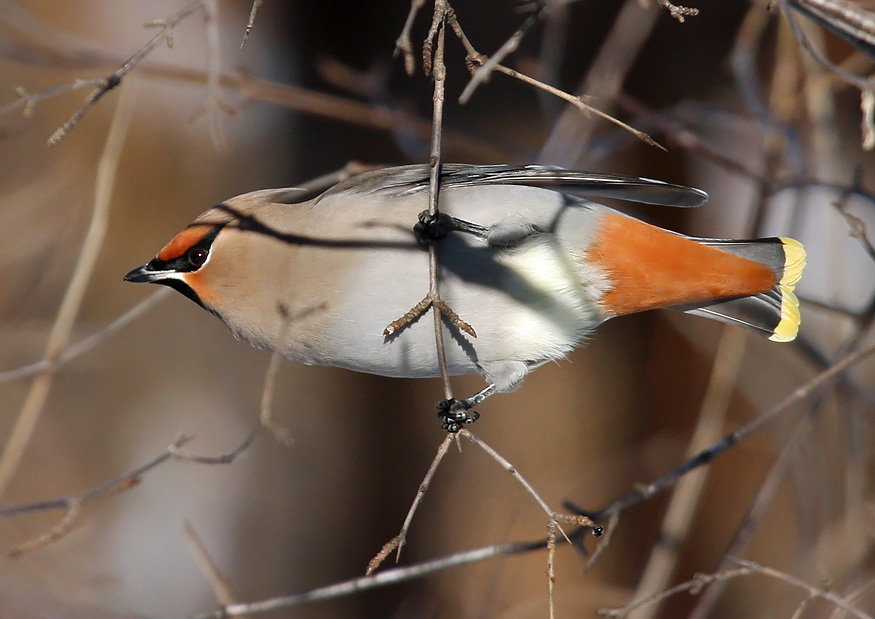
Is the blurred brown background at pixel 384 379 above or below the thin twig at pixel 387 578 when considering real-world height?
above

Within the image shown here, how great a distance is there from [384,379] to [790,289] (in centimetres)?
391

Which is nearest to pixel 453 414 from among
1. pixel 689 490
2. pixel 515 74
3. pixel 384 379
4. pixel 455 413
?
pixel 455 413

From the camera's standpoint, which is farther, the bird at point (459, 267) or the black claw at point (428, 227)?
the bird at point (459, 267)

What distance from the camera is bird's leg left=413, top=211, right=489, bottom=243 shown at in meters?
2.38

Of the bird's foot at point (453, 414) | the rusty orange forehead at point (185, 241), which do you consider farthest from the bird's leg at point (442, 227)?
the rusty orange forehead at point (185, 241)

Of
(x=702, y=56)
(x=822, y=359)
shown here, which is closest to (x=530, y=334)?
Answer: (x=822, y=359)

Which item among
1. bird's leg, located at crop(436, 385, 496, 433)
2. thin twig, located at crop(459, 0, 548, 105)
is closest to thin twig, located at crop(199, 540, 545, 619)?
bird's leg, located at crop(436, 385, 496, 433)

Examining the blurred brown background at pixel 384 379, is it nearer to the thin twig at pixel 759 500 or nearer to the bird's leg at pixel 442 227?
the thin twig at pixel 759 500

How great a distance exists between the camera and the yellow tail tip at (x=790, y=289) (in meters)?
2.77

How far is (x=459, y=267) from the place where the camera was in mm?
2531

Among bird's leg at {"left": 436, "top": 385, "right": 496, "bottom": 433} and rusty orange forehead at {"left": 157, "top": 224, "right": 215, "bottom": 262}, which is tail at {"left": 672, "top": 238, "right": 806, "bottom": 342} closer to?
bird's leg at {"left": 436, "top": 385, "right": 496, "bottom": 433}

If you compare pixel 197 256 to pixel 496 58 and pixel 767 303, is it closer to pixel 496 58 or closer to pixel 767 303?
pixel 496 58

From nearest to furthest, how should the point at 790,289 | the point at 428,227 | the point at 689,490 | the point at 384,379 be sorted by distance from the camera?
the point at 428,227 < the point at 790,289 < the point at 689,490 < the point at 384,379

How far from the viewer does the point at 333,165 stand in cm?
635
